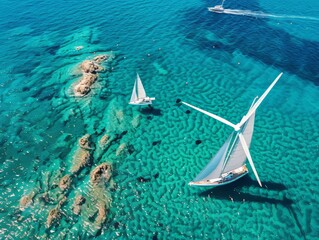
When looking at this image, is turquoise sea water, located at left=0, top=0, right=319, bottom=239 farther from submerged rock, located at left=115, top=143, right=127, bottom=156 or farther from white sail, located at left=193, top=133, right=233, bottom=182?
white sail, located at left=193, top=133, right=233, bottom=182

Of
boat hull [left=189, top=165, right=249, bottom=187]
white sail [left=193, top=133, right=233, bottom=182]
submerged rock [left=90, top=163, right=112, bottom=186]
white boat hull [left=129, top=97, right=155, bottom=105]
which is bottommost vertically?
submerged rock [left=90, top=163, right=112, bottom=186]

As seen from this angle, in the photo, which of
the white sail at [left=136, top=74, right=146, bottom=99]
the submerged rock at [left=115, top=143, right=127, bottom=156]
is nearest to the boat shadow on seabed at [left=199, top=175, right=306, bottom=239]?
the submerged rock at [left=115, top=143, right=127, bottom=156]

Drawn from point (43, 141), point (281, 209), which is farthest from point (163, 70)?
point (281, 209)

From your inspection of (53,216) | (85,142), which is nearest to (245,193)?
(85,142)

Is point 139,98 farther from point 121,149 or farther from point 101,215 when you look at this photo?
point 101,215

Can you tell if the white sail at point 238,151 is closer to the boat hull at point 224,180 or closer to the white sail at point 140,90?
the boat hull at point 224,180
